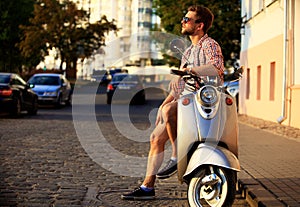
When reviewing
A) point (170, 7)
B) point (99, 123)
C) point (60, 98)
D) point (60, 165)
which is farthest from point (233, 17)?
point (60, 165)

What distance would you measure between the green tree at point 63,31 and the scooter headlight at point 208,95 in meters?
42.4

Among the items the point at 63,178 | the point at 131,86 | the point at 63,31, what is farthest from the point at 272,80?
the point at 63,31

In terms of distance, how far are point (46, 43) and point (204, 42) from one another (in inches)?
1805

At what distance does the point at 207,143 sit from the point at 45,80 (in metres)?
23.2

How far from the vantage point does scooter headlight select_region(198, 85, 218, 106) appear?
18.1 feet

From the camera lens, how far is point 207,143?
18.2 ft

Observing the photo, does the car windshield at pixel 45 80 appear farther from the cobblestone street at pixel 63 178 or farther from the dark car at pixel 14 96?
the cobblestone street at pixel 63 178

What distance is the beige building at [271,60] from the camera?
16.8 meters

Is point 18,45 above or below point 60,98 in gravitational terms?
above

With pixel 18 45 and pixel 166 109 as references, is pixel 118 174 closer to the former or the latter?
pixel 166 109

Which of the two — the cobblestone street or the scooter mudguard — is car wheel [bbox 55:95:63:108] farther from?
the scooter mudguard

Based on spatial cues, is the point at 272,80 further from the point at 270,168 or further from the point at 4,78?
the point at 270,168

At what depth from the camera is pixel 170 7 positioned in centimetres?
3181

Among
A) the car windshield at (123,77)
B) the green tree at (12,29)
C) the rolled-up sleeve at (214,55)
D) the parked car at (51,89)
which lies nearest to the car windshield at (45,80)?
the parked car at (51,89)
